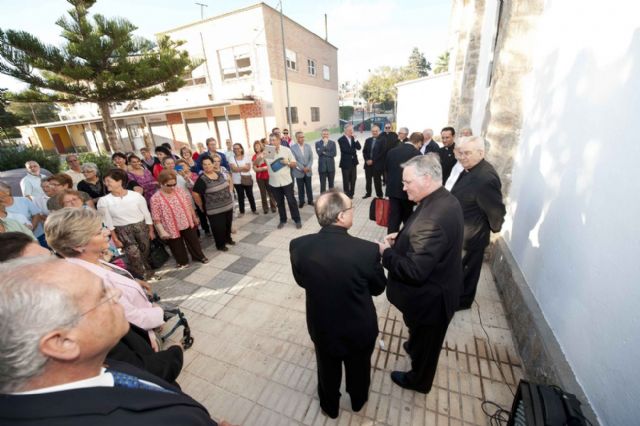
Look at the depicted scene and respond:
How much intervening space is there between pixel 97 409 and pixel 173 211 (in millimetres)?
3637

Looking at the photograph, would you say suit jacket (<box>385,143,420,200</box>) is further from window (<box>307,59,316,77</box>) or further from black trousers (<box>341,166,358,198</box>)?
window (<box>307,59,316,77</box>)

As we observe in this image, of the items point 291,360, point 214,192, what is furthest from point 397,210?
point 214,192

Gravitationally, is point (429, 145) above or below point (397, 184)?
above

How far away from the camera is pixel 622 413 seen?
143cm

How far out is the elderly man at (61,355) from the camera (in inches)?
28.0

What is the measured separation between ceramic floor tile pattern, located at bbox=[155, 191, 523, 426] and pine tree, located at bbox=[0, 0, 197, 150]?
352 inches

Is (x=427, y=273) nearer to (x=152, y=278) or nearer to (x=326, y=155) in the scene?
(x=152, y=278)

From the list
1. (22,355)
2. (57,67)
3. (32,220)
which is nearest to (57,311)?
(22,355)

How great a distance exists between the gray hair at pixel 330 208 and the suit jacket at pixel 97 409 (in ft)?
3.44

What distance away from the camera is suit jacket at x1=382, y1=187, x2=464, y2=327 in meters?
1.71

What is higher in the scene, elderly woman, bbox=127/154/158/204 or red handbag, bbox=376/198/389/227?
elderly woman, bbox=127/154/158/204

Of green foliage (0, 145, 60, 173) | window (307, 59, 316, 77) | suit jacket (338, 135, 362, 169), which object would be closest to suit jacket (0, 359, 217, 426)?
suit jacket (338, 135, 362, 169)

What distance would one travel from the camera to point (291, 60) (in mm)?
18562

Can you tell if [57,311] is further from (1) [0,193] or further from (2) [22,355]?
(1) [0,193]
